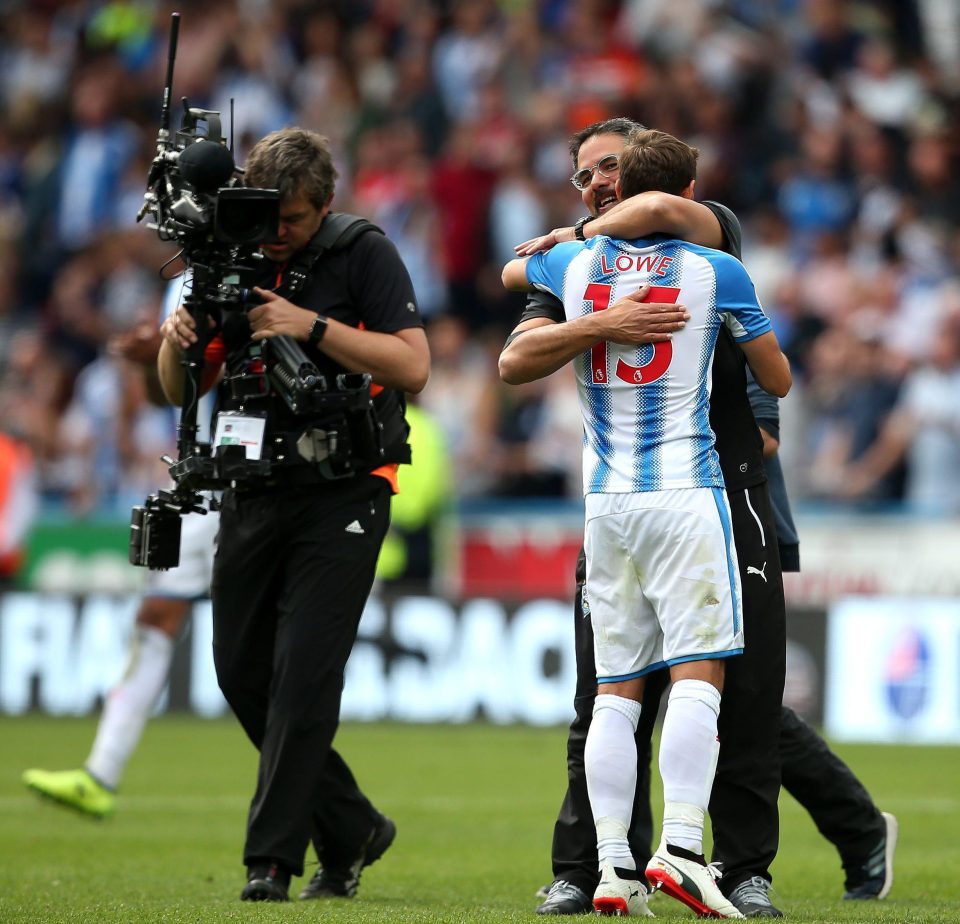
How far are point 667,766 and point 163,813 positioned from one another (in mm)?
4671

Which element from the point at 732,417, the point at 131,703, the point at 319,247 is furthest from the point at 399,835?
the point at 732,417

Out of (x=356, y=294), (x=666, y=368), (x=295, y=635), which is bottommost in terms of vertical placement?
(x=295, y=635)

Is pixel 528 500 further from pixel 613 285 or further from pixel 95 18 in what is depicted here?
pixel 613 285

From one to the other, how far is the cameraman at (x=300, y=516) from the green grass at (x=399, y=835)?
327mm

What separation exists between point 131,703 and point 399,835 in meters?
1.36

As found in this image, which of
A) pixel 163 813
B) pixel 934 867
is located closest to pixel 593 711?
pixel 934 867

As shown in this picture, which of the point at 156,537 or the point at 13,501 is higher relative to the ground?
the point at 13,501

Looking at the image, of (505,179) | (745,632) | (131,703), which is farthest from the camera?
(505,179)

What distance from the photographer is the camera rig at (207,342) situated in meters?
5.80

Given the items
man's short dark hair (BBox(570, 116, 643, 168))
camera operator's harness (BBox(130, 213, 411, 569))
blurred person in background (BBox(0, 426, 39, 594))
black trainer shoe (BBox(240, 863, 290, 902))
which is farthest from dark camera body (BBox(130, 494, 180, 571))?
blurred person in background (BBox(0, 426, 39, 594))

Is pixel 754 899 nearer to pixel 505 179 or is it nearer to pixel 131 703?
pixel 131 703

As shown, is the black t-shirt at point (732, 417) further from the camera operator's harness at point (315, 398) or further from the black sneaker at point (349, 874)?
the black sneaker at point (349, 874)

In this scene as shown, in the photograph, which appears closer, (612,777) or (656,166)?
(612,777)

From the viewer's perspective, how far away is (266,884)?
5.89 m
